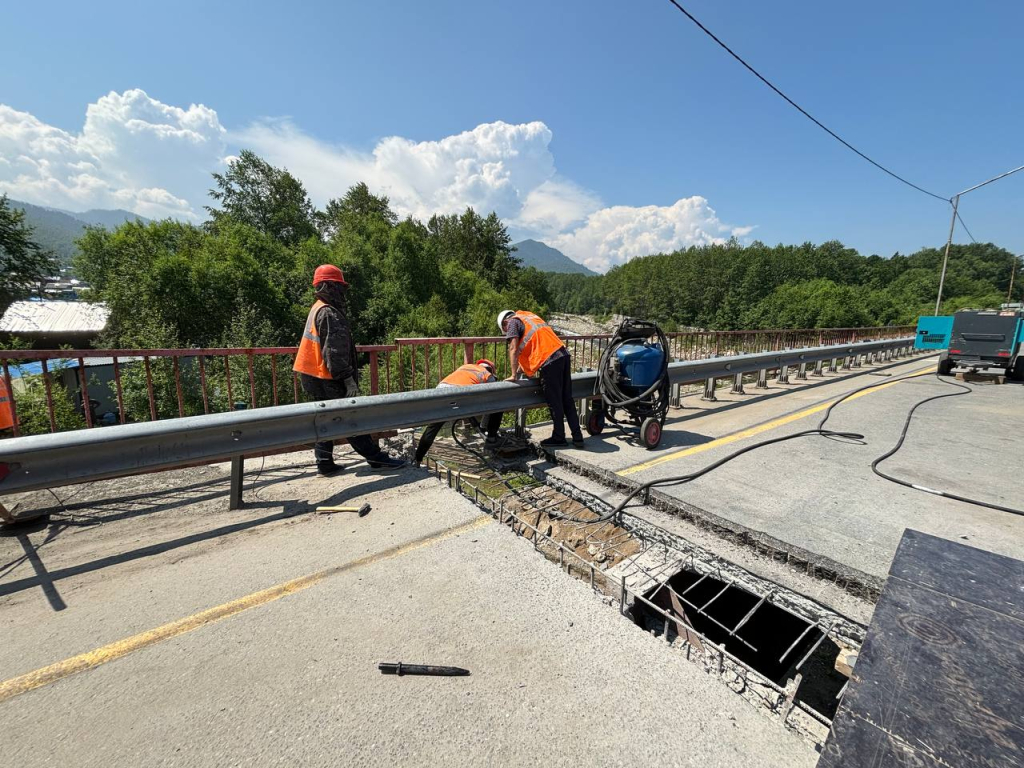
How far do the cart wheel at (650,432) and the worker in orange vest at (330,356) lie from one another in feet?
8.13

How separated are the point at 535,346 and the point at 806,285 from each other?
88530mm

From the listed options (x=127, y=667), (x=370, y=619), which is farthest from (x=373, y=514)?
(x=127, y=667)

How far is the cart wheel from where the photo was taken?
4.57m

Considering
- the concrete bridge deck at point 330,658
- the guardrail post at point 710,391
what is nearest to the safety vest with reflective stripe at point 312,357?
the concrete bridge deck at point 330,658

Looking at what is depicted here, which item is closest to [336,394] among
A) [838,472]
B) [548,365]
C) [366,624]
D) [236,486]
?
[236,486]

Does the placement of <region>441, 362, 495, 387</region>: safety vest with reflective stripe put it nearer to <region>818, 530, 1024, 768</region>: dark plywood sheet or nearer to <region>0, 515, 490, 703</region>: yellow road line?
<region>0, 515, 490, 703</region>: yellow road line

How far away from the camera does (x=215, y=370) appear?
24.5 m

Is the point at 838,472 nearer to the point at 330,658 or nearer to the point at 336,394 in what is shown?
the point at 330,658

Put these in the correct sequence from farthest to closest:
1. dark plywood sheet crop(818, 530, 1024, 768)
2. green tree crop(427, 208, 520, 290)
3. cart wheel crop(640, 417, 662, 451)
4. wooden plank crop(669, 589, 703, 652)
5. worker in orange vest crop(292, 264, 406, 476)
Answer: green tree crop(427, 208, 520, 290), cart wheel crop(640, 417, 662, 451), worker in orange vest crop(292, 264, 406, 476), wooden plank crop(669, 589, 703, 652), dark plywood sheet crop(818, 530, 1024, 768)

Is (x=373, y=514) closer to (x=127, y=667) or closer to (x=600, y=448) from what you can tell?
(x=127, y=667)

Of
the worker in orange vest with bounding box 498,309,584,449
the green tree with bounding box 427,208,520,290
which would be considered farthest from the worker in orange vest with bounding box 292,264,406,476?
Answer: the green tree with bounding box 427,208,520,290

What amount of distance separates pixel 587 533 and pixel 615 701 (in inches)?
56.2

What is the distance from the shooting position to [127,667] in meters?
1.84

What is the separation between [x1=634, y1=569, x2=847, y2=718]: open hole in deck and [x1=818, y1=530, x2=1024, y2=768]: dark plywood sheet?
838 millimetres
